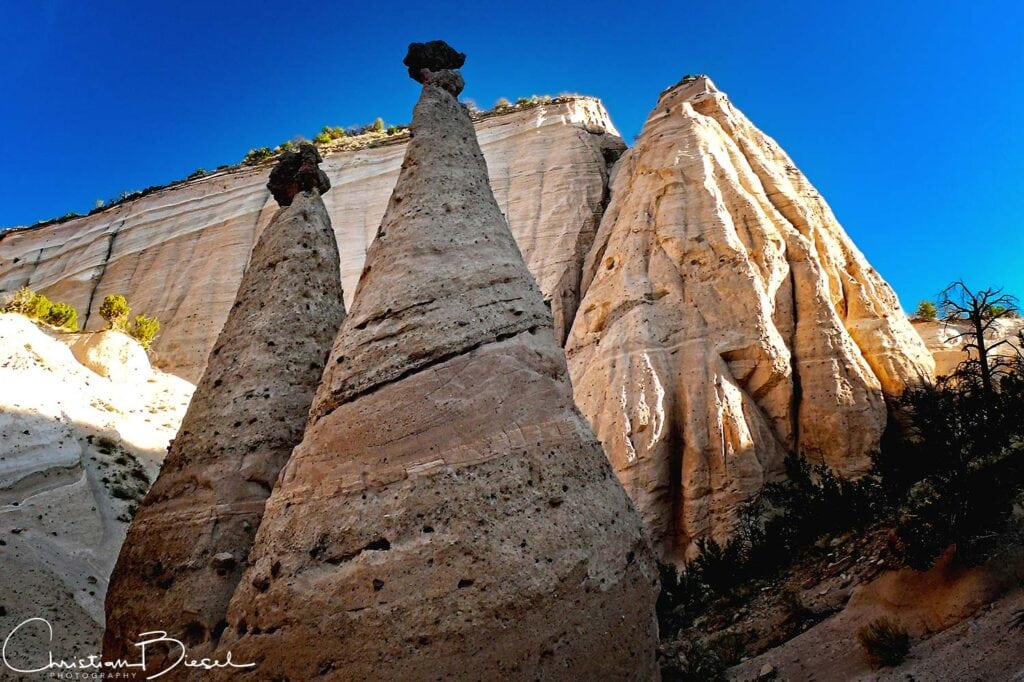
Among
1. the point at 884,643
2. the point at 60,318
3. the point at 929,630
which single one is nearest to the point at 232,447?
the point at 884,643

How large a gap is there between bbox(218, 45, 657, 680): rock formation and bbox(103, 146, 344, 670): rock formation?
45cm

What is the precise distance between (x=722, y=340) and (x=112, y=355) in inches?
517

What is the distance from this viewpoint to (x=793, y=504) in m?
8.98

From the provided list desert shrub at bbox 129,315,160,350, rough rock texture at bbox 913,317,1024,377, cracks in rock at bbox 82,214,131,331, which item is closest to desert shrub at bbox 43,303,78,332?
desert shrub at bbox 129,315,160,350

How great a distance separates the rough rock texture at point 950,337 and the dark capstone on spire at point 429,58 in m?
12.3

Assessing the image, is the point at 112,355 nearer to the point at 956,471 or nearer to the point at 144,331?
the point at 144,331

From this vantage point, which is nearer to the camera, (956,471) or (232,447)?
(232,447)

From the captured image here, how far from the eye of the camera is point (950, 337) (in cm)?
1410

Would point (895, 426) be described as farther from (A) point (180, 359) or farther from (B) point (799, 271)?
(A) point (180, 359)

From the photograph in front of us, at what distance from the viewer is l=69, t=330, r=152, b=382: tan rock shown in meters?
13.5

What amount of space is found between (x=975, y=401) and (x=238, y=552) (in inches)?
413

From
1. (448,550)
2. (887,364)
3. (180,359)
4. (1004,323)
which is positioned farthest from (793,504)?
(1004,323)

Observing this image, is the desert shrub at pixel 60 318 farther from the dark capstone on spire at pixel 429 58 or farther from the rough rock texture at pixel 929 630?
the rough rock texture at pixel 929 630

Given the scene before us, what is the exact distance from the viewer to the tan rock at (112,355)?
13.5 m
